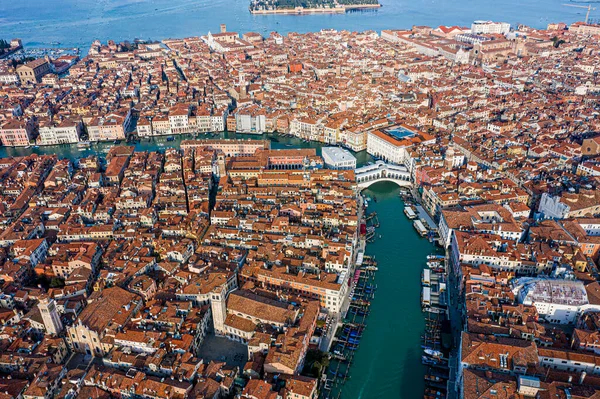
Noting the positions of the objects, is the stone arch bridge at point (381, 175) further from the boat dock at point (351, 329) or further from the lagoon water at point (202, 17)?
the lagoon water at point (202, 17)

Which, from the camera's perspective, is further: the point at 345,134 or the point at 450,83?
the point at 450,83

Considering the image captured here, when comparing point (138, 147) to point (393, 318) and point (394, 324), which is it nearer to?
point (393, 318)

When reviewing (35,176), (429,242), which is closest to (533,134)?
(429,242)

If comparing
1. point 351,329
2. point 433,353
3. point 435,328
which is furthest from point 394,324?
point 433,353

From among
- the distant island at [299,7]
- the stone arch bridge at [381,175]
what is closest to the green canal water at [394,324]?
the stone arch bridge at [381,175]

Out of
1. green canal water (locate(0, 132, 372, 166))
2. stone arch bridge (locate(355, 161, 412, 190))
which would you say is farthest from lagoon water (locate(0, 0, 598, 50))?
stone arch bridge (locate(355, 161, 412, 190))

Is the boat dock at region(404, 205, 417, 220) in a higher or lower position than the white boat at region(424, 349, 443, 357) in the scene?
higher

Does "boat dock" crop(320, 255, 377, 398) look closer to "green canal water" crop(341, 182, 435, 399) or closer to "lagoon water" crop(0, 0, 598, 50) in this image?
"green canal water" crop(341, 182, 435, 399)

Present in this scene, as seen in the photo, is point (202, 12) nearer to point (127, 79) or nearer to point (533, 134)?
point (127, 79)
